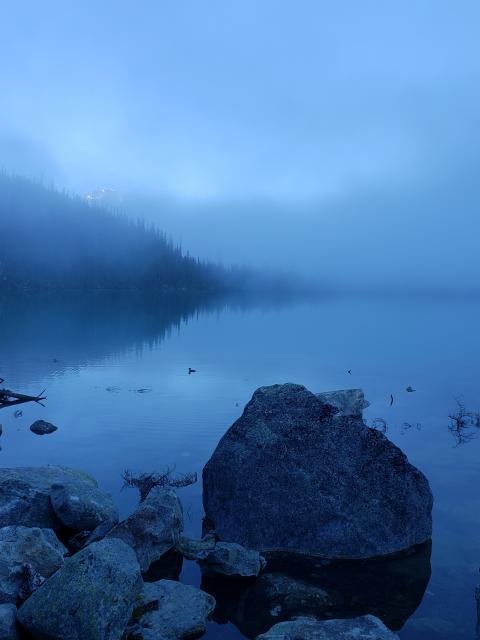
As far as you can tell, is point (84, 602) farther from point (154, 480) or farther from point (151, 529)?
point (154, 480)

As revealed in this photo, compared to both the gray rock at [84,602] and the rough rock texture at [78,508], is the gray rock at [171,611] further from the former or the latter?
the rough rock texture at [78,508]

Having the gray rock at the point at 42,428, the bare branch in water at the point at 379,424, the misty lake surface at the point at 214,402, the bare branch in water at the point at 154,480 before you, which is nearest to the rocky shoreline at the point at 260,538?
the misty lake surface at the point at 214,402

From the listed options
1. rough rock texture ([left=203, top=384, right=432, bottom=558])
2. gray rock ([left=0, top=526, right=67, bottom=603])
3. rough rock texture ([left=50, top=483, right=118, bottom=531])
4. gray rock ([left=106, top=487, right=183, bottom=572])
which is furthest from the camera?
rough rock texture ([left=203, top=384, right=432, bottom=558])

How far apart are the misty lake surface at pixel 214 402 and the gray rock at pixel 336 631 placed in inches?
73.2

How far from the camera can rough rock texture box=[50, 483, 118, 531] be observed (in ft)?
45.1

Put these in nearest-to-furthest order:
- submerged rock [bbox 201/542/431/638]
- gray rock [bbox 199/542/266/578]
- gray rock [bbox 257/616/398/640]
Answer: gray rock [bbox 257/616/398/640] < submerged rock [bbox 201/542/431/638] < gray rock [bbox 199/542/266/578]

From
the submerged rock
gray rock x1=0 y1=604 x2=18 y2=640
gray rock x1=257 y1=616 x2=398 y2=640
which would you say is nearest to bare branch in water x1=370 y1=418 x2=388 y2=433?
the submerged rock

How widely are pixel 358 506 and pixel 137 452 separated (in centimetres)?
1294

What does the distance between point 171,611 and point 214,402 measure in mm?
25832

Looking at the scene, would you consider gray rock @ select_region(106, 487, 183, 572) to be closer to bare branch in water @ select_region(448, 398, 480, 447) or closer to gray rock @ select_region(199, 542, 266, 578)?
gray rock @ select_region(199, 542, 266, 578)

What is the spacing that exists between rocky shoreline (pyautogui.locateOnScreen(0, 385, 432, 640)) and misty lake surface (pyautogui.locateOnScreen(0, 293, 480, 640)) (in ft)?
2.75

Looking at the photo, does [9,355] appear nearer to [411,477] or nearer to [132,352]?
[132,352]

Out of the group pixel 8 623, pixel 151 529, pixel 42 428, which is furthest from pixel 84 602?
pixel 42 428

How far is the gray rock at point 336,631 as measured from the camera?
8789 millimetres
